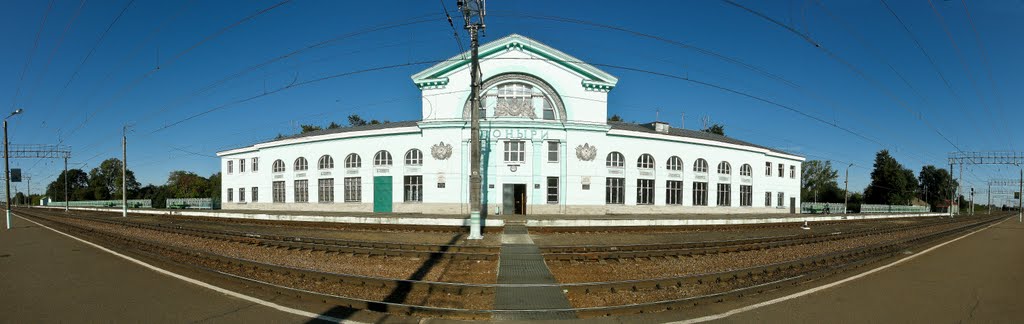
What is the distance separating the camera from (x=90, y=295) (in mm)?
8336

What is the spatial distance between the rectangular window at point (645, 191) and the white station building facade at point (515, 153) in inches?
3.6

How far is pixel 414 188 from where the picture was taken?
31734 mm

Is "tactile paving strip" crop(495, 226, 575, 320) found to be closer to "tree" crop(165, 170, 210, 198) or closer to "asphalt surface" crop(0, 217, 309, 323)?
"asphalt surface" crop(0, 217, 309, 323)

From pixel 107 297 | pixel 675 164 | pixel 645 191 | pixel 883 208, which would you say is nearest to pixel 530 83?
pixel 645 191

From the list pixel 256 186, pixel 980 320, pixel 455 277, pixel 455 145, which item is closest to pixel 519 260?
pixel 455 277

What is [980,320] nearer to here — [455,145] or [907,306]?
[907,306]

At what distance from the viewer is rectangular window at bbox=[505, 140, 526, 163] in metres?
30.4

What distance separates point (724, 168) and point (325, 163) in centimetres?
3407

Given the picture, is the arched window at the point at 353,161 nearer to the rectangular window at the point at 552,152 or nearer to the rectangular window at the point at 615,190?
the rectangular window at the point at 552,152

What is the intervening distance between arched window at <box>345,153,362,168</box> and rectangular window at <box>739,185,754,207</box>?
108ft

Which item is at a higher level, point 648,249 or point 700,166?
point 700,166

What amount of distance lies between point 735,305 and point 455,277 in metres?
6.19

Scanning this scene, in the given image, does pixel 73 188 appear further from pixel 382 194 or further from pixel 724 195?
pixel 724 195

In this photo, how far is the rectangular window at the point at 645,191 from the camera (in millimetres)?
33156
